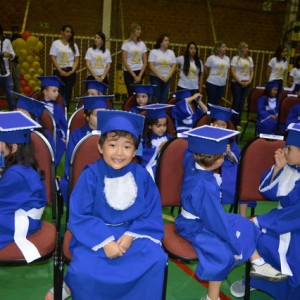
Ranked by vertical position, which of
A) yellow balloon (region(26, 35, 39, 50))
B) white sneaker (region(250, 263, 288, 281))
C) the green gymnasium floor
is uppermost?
yellow balloon (region(26, 35, 39, 50))

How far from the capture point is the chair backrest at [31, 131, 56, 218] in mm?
2664

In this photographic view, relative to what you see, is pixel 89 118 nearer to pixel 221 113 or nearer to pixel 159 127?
pixel 159 127

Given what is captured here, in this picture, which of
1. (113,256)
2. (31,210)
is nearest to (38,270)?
(31,210)

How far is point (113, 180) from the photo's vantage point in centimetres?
234

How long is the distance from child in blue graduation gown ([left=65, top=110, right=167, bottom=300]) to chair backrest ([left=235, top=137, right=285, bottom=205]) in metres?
0.85

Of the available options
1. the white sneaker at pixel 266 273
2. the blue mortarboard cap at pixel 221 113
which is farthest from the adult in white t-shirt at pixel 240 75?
the white sneaker at pixel 266 273

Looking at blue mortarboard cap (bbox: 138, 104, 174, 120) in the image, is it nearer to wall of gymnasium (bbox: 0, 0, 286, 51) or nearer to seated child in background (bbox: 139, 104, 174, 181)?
seated child in background (bbox: 139, 104, 174, 181)

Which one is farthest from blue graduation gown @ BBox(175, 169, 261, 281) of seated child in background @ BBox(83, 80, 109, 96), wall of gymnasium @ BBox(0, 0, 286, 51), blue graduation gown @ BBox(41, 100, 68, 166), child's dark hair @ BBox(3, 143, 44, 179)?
wall of gymnasium @ BBox(0, 0, 286, 51)

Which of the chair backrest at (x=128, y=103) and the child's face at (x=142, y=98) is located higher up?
the child's face at (x=142, y=98)

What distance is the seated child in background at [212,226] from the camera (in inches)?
91.0

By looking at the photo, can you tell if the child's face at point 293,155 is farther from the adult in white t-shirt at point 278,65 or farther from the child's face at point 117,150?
the adult in white t-shirt at point 278,65

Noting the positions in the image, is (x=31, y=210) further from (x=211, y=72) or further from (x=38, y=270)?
(x=211, y=72)

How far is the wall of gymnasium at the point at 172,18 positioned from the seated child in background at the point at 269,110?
4.95 metres

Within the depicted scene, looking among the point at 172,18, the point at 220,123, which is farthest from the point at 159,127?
the point at 172,18
